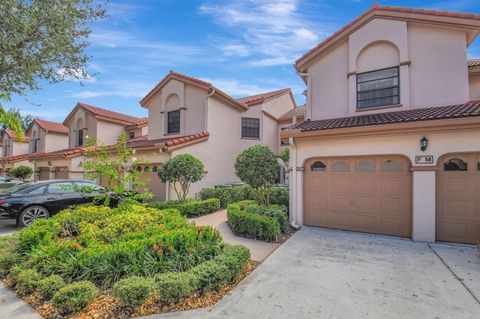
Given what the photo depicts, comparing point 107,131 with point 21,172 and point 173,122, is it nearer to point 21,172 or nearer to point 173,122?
point 173,122

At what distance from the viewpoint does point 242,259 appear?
4.58 metres

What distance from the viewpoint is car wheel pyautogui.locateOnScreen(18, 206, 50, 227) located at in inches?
315

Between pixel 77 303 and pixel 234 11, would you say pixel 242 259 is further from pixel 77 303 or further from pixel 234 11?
pixel 234 11

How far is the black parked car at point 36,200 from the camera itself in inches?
307

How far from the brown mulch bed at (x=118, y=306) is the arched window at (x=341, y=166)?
5565mm

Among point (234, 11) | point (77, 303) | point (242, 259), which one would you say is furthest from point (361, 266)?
point (234, 11)

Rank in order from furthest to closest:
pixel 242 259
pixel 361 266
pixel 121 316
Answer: pixel 361 266, pixel 242 259, pixel 121 316

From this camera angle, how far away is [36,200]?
827 centimetres

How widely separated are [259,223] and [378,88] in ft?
22.2

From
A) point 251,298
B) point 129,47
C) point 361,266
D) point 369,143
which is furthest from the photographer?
point 129,47

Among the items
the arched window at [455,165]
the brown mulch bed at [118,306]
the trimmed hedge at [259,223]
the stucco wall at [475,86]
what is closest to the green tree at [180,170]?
the trimmed hedge at [259,223]

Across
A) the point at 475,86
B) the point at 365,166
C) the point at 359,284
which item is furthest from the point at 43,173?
the point at 475,86

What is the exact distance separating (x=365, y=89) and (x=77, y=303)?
1024 centimetres

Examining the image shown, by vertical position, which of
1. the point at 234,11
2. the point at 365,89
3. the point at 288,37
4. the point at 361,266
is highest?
the point at 234,11
